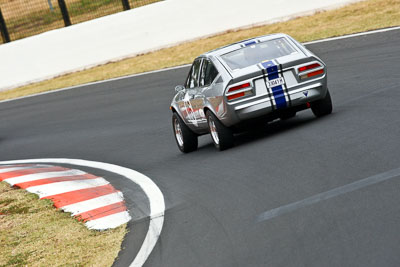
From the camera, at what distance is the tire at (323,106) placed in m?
11.6

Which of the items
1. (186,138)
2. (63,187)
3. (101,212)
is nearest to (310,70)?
(186,138)

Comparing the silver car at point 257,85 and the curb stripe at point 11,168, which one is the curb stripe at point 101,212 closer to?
the silver car at point 257,85

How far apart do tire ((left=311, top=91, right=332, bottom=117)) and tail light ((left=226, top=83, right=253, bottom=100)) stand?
1217 millimetres

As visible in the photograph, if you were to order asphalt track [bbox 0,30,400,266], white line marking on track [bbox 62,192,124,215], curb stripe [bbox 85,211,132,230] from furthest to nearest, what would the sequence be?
white line marking on track [bbox 62,192,124,215], curb stripe [bbox 85,211,132,230], asphalt track [bbox 0,30,400,266]

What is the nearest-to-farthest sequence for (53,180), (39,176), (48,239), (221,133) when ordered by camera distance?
(48,239) < (221,133) < (53,180) < (39,176)

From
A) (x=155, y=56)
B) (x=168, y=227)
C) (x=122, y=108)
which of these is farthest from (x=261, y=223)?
(x=155, y=56)

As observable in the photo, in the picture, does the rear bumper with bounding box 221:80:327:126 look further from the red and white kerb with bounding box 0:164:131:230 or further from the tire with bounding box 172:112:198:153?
the red and white kerb with bounding box 0:164:131:230

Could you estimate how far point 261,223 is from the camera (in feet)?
23.1

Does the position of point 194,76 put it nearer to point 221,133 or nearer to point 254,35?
point 221,133

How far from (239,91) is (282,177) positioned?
8.22 ft

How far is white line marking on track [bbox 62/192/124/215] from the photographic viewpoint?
380 inches

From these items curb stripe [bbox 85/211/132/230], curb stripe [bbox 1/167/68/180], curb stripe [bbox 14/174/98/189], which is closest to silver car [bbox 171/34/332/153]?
curb stripe [bbox 14/174/98/189]

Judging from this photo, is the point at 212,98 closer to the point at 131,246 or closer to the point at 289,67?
the point at 289,67

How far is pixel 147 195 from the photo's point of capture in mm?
9828
